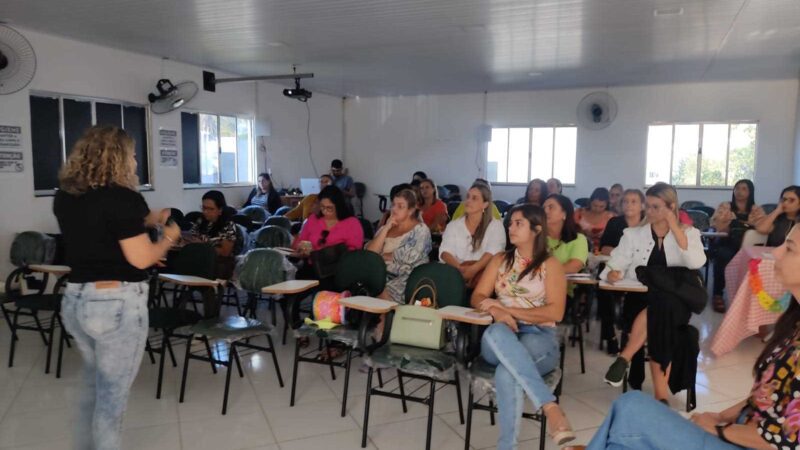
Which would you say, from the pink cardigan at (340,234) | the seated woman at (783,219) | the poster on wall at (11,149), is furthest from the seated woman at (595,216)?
the poster on wall at (11,149)

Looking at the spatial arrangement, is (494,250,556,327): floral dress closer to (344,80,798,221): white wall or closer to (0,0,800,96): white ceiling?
(0,0,800,96): white ceiling

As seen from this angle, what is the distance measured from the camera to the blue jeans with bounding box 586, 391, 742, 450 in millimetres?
1729

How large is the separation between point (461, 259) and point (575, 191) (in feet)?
24.2

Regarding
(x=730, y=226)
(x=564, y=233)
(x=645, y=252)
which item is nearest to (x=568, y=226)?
(x=564, y=233)

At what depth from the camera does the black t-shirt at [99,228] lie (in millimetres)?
2078

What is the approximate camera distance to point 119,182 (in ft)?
6.97

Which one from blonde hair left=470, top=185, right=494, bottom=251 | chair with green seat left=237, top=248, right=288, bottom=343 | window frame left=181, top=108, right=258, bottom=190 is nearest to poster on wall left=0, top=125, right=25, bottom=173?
window frame left=181, top=108, right=258, bottom=190

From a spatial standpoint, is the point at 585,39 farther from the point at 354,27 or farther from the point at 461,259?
the point at 461,259

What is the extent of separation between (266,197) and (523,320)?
677cm

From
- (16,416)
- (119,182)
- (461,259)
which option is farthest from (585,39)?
(16,416)

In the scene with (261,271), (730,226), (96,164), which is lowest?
(261,271)

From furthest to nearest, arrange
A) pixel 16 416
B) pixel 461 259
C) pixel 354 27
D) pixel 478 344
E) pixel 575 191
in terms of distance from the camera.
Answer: pixel 575 191, pixel 354 27, pixel 461 259, pixel 16 416, pixel 478 344

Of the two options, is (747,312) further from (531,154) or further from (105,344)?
(531,154)

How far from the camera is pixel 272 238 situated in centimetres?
539
